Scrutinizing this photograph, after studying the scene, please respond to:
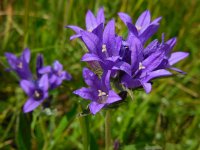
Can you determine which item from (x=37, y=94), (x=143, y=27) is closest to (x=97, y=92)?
(x=143, y=27)

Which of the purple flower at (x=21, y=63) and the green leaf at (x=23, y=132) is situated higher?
the purple flower at (x=21, y=63)

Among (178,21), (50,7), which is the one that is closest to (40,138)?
(50,7)

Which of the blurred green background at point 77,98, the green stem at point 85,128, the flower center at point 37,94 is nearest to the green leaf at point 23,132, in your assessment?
the blurred green background at point 77,98

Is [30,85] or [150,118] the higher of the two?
[30,85]

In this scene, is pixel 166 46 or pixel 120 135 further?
pixel 120 135

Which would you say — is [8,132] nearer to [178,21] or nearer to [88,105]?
[88,105]

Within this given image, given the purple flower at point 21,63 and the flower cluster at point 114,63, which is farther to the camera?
the purple flower at point 21,63

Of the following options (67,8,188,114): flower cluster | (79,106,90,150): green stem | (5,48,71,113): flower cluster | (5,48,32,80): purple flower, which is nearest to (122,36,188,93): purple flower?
(67,8,188,114): flower cluster

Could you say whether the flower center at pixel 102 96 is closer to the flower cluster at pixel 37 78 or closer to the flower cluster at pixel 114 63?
the flower cluster at pixel 114 63
